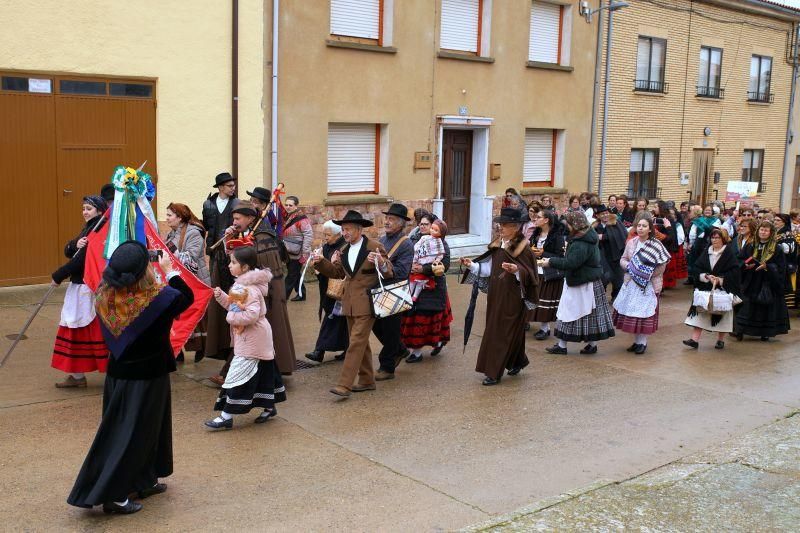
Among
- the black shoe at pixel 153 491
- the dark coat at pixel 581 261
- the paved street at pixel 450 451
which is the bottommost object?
the paved street at pixel 450 451

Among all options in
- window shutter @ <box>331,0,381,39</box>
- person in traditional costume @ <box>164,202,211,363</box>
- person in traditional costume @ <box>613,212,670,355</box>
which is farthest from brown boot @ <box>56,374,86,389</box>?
window shutter @ <box>331,0,381,39</box>

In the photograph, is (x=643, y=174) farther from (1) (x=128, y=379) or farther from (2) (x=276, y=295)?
(1) (x=128, y=379)

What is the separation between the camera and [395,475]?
6082 millimetres

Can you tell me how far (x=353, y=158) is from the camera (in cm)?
1617

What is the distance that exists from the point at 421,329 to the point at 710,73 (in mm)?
17974

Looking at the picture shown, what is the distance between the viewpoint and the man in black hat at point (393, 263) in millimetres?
8453

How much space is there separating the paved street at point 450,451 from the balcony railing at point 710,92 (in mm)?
15749

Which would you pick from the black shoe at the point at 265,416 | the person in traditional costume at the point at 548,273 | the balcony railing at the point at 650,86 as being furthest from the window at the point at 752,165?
the black shoe at the point at 265,416

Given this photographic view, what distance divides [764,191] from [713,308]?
1849 centimetres

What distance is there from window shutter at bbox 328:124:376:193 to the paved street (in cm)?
702

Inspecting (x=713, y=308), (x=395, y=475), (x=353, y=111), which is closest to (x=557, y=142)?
(x=353, y=111)

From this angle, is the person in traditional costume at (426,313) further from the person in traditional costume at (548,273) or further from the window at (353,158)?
the window at (353,158)

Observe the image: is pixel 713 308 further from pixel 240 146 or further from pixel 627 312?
pixel 240 146

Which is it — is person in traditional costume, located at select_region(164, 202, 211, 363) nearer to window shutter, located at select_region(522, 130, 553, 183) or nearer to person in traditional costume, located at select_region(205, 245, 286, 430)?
person in traditional costume, located at select_region(205, 245, 286, 430)
